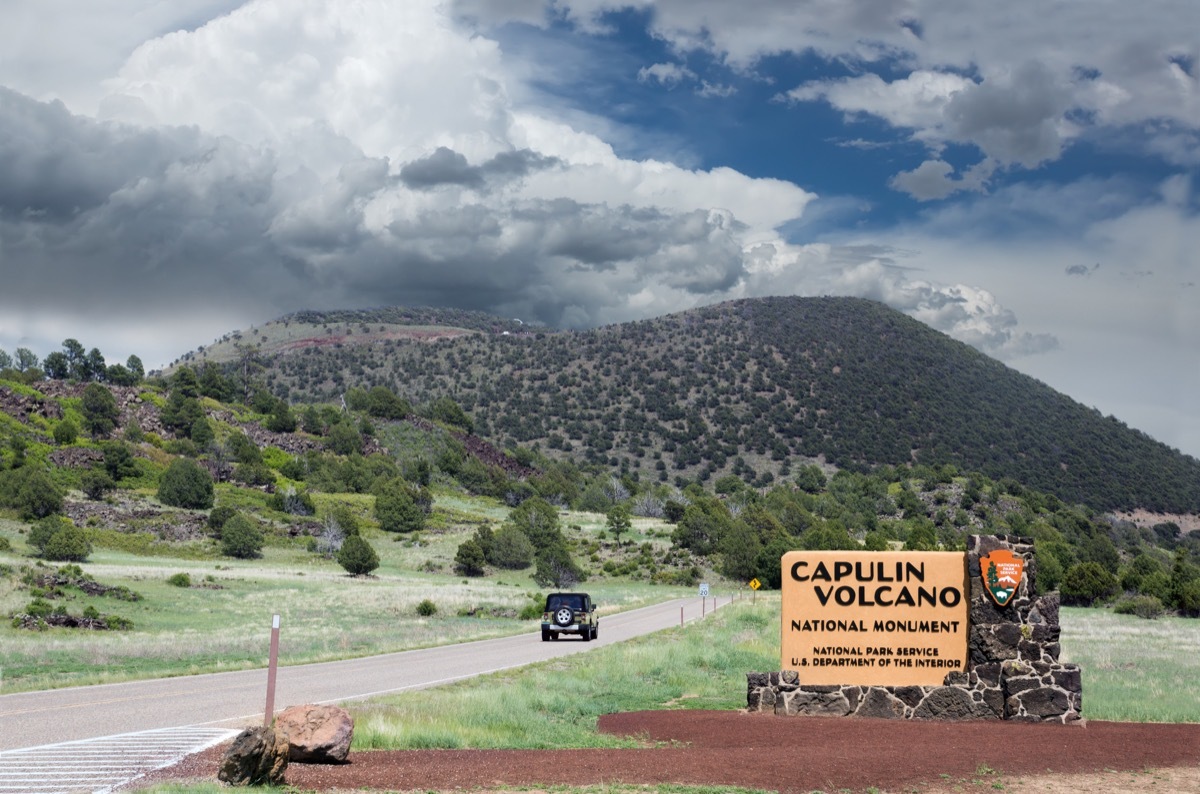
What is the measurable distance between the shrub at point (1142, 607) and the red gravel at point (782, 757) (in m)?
43.2

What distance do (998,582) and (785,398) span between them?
13363cm

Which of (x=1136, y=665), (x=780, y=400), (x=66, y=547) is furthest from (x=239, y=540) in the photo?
(x=780, y=400)

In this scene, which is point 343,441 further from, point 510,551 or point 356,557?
point 356,557

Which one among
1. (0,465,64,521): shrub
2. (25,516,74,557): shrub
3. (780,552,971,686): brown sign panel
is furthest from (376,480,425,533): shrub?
(780,552,971,686): brown sign panel

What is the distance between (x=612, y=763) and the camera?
12750mm

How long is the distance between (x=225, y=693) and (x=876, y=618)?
12265mm

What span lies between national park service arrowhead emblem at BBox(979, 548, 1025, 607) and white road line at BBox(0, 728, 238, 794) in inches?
484

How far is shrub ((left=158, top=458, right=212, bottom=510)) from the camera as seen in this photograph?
88.2 meters

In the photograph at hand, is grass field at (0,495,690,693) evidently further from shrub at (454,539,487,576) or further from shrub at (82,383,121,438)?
shrub at (82,383,121,438)

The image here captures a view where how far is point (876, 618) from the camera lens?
19.0 metres

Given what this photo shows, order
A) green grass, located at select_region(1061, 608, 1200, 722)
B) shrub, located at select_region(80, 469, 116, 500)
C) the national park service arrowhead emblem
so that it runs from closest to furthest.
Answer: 1. the national park service arrowhead emblem
2. green grass, located at select_region(1061, 608, 1200, 722)
3. shrub, located at select_region(80, 469, 116, 500)

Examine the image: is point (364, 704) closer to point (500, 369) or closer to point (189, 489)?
point (189, 489)

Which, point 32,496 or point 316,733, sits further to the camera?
point 32,496

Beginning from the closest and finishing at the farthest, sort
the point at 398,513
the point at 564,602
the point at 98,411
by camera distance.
→ 1. the point at 564,602
2. the point at 398,513
3. the point at 98,411
